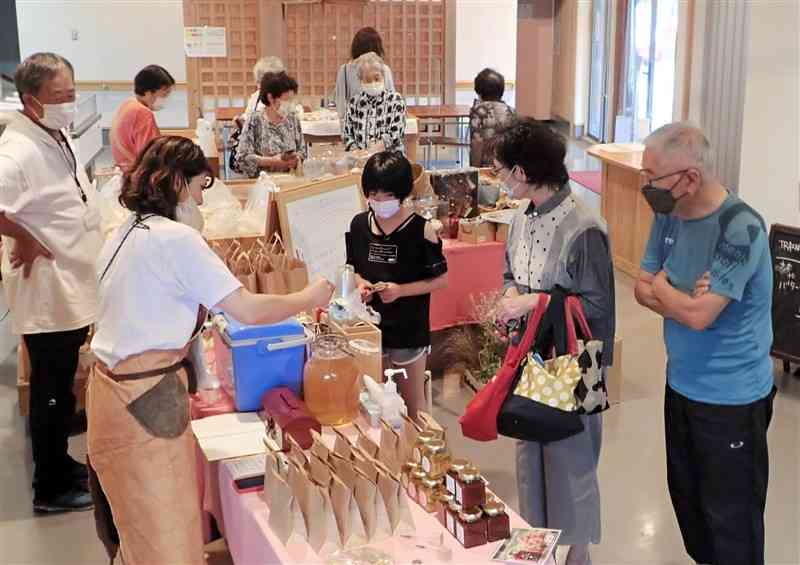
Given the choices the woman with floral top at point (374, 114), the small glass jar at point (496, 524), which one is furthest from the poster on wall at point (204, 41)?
the small glass jar at point (496, 524)

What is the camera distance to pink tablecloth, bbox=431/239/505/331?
5.23 m

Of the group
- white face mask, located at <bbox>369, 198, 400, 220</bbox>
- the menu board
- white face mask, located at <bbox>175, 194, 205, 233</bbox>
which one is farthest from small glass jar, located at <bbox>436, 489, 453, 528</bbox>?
the menu board

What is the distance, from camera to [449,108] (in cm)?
1229

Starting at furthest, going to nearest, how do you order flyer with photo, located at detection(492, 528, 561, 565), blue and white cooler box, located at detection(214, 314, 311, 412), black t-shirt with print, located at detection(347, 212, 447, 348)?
black t-shirt with print, located at detection(347, 212, 447, 348)
blue and white cooler box, located at detection(214, 314, 311, 412)
flyer with photo, located at detection(492, 528, 561, 565)

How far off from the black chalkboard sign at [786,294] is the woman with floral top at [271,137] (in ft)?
9.76

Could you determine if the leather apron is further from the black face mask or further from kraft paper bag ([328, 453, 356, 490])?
the black face mask

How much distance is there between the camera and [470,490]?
7.38 feet

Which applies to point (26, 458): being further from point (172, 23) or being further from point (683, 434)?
point (172, 23)

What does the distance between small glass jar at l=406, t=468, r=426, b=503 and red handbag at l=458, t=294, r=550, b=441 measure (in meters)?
0.41

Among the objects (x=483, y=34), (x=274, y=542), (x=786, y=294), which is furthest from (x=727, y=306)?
(x=483, y=34)

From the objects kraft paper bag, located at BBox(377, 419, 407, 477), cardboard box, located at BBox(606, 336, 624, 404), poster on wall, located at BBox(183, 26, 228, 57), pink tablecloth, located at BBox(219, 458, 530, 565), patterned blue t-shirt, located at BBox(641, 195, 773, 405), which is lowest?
cardboard box, located at BBox(606, 336, 624, 404)

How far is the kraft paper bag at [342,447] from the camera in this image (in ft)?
7.98

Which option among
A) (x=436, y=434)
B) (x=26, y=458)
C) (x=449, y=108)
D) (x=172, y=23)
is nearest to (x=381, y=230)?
(x=436, y=434)

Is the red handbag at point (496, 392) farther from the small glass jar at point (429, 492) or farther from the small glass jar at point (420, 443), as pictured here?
the small glass jar at point (429, 492)
